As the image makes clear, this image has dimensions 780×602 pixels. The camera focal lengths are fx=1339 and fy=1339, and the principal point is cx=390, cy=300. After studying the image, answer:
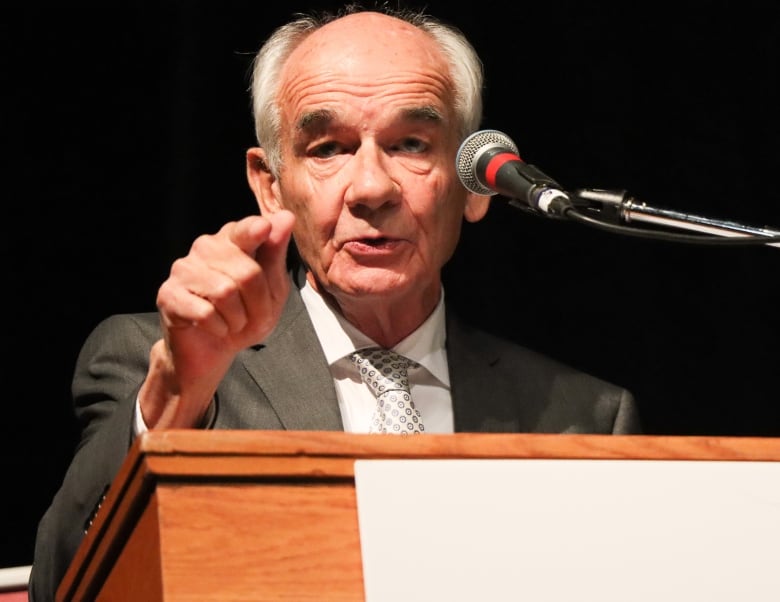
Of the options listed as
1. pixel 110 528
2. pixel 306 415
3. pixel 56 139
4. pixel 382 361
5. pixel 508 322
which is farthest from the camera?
pixel 508 322

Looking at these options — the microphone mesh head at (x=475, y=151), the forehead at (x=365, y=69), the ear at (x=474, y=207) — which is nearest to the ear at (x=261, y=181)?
the forehead at (x=365, y=69)

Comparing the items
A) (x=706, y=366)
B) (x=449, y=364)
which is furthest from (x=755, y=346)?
(x=449, y=364)

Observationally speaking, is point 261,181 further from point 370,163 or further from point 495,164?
point 495,164

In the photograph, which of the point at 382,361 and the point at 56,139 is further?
the point at 56,139

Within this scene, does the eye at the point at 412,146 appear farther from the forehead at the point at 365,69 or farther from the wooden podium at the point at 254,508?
the wooden podium at the point at 254,508

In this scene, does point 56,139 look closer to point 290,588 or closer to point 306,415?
point 306,415

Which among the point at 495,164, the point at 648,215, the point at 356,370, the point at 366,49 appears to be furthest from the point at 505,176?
the point at 366,49

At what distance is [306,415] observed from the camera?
7.13ft

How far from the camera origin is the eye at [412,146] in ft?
8.02

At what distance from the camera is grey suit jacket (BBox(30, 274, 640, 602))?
211 cm

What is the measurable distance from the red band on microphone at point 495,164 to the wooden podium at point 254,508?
0.47 meters

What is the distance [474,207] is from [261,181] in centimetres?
42

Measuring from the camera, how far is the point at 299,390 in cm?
221

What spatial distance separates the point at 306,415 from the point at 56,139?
87 cm
